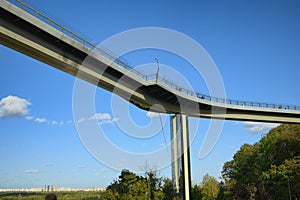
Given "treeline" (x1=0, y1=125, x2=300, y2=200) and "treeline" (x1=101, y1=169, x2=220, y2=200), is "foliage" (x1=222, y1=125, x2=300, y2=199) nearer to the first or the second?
"treeline" (x1=0, y1=125, x2=300, y2=200)

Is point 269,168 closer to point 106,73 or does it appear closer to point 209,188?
point 209,188

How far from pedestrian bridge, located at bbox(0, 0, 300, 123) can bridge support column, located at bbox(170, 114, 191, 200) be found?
1.63 m

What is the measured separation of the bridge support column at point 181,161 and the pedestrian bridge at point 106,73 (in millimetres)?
1631

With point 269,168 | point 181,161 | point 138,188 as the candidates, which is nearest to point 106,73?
point 181,161

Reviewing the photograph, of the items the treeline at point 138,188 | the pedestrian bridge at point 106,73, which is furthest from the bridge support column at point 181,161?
the treeline at point 138,188

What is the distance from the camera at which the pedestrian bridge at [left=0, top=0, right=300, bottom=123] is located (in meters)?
18.6

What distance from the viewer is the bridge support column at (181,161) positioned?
3153 centimetres

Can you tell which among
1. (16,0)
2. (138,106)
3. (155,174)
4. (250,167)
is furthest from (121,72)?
(250,167)

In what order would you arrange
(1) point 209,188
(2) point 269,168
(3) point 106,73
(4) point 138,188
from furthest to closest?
(1) point 209,188, (2) point 269,168, (4) point 138,188, (3) point 106,73

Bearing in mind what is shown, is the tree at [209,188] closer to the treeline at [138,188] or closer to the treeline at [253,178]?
the treeline at [253,178]

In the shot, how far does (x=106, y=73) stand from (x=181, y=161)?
1228 centimetres

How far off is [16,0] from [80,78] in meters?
7.67

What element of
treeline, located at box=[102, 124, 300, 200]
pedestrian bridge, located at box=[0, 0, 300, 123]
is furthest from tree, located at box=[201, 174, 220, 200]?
pedestrian bridge, located at box=[0, 0, 300, 123]

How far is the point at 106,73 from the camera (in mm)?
25109
